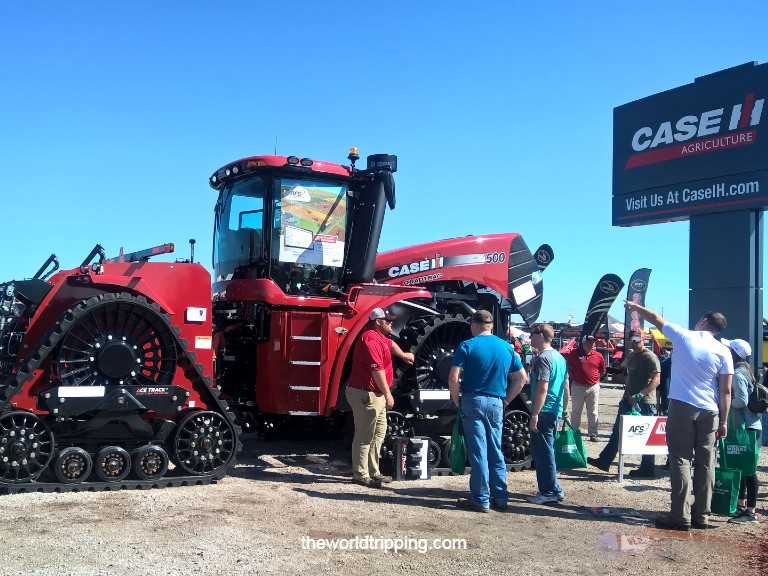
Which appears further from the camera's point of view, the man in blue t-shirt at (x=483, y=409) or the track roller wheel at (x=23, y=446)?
the man in blue t-shirt at (x=483, y=409)

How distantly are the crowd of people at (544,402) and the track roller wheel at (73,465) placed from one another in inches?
97.3

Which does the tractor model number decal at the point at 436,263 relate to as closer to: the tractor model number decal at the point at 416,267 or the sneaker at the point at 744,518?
the tractor model number decal at the point at 416,267

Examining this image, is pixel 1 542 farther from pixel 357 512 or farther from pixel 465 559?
pixel 465 559

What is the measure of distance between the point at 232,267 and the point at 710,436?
203 inches

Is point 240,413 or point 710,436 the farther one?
point 240,413

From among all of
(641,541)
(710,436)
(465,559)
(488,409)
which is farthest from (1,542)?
(710,436)

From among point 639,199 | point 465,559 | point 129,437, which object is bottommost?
point 465,559

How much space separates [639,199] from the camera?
13.5m

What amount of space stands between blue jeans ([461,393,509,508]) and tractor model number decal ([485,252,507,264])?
10.4ft

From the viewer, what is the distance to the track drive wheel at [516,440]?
865 cm

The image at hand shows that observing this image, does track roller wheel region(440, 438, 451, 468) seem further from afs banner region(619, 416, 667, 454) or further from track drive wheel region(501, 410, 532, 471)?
afs banner region(619, 416, 667, 454)

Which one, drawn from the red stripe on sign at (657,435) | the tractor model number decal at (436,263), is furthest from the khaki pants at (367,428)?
the red stripe on sign at (657,435)

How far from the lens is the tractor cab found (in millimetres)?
8344

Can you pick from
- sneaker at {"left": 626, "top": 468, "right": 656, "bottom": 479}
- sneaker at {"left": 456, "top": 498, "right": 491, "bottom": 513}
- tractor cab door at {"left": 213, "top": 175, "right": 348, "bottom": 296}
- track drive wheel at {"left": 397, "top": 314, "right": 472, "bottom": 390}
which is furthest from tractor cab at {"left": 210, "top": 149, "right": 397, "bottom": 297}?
sneaker at {"left": 626, "top": 468, "right": 656, "bottom": 479}
